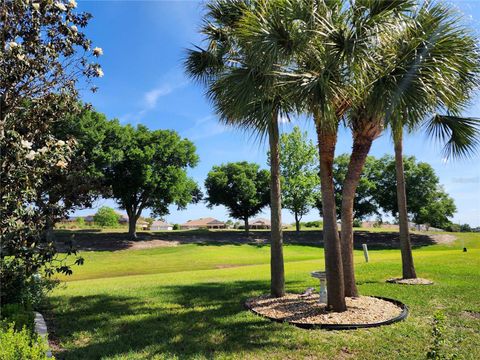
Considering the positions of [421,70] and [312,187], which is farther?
[312,187]

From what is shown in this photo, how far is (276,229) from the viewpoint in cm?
941

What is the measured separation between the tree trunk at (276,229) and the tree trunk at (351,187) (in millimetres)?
1538

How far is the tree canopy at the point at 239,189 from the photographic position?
49906 mm

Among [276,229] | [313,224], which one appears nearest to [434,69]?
[276,229]

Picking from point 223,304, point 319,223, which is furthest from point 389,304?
point 319,223

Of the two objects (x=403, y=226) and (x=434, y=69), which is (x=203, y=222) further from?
(x=434, y=69)

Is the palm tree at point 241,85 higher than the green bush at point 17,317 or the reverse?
higher

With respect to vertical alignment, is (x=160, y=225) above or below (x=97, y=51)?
below

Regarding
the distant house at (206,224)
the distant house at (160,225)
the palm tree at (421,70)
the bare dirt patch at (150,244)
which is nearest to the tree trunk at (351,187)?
the palm tree at (421,70)

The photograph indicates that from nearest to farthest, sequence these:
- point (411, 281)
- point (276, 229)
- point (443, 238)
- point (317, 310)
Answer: point (317, 310), point (276, 229), point (411, 281), point (443, 238)

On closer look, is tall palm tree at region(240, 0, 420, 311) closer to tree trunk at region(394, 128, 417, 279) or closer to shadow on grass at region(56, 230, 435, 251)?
tree trunk at region(394, 128, 417, 279)

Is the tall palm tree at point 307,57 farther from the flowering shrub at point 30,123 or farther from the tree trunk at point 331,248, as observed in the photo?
the flowering shrub at point 30,123

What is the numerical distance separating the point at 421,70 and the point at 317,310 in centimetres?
493

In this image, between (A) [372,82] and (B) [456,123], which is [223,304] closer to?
(A) [372,82]
